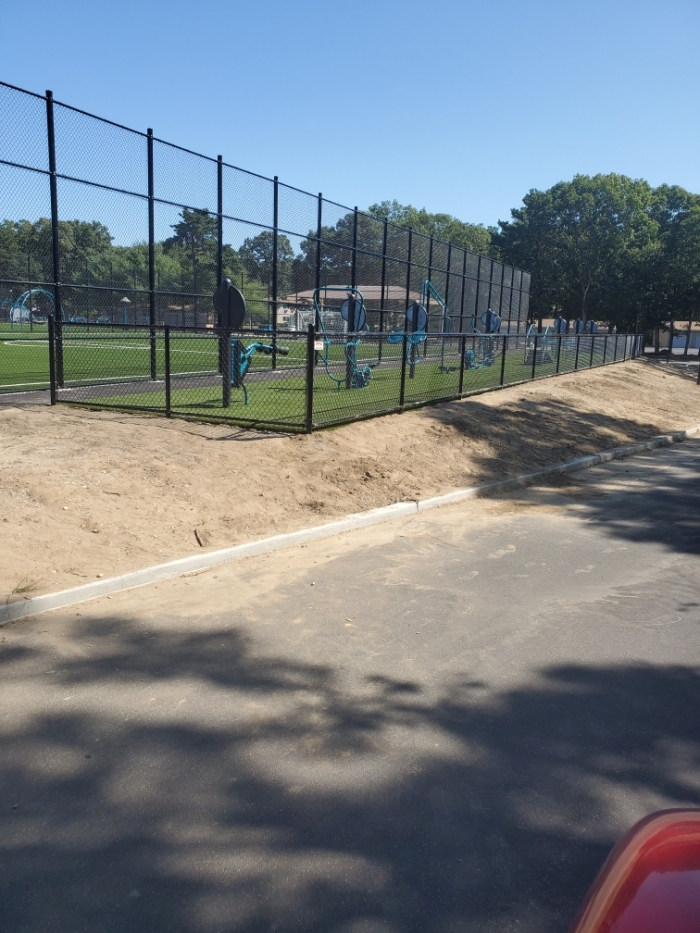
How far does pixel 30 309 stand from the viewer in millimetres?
17016

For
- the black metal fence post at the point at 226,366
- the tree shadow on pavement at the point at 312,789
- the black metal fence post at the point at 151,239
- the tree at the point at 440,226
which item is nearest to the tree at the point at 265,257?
the black metal fence post at the point at 151,239

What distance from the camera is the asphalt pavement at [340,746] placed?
2.62m

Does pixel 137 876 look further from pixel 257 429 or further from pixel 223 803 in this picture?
pixel 257 429

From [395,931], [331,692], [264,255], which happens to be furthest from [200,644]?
[264,255]

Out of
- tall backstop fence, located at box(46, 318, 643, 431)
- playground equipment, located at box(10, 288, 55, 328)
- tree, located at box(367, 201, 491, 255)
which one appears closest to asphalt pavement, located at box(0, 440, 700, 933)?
tall backstop fence, located at box(46, 318, 643, 431)

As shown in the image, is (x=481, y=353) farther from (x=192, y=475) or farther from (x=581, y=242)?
(x=581, y=242)

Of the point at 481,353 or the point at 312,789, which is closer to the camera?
the point at 312,789

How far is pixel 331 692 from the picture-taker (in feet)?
13.5

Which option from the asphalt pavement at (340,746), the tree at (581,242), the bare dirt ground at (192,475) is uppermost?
the tree at (581,242)

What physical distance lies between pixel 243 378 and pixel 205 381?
1.47 m

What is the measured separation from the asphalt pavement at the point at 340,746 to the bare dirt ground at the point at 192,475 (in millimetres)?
773

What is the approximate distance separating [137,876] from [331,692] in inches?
63.5

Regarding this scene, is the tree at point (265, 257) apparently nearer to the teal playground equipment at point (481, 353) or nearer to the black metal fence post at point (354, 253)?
the black metal fence post at point (354, 253)

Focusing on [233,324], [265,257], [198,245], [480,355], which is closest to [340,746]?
[233,324]
